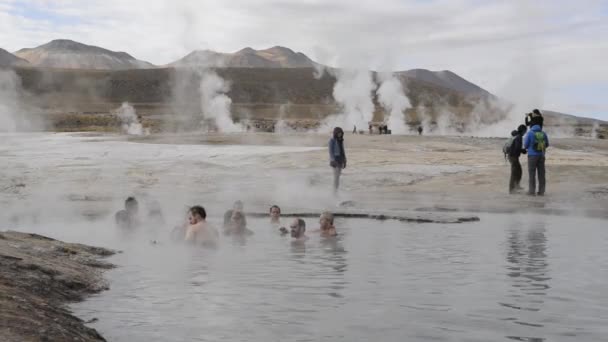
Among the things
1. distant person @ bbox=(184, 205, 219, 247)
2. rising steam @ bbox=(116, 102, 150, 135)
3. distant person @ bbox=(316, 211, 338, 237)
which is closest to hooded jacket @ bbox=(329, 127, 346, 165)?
distant person @ bbox=(316, 211, 338, 237)

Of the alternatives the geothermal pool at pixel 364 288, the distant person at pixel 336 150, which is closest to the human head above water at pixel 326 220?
the geothermal pool at pixel 364 288

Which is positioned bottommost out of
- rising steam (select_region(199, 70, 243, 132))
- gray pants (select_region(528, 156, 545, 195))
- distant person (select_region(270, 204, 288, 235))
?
distant person (select_region(270, 204, 288, 235))

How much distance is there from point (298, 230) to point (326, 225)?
546 millimetres

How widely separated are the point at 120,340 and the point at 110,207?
12.0m

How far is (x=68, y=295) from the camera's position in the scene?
23.4 feet

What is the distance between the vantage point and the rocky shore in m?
4.82

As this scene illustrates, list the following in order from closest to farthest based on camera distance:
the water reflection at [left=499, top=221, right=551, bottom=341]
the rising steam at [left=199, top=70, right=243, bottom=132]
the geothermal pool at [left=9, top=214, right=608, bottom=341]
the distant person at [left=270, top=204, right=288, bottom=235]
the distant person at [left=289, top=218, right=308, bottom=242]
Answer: the geothermal pool at [left=9, top=214, right=608, bottom=341]
the water reflection at [left=499, top=221, right=551, bottom=341]
the distant person at [left=289, top=218, right=308, bottom=242]
the distant person at [left=270, top=204, right=288, bottom=235]
the rising steam at [left=199, top=70, right=243, bottom=132]

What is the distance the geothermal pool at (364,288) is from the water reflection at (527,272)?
13mm

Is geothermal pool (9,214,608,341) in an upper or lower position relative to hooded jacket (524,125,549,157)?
lower

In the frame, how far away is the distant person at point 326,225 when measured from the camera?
11829mm

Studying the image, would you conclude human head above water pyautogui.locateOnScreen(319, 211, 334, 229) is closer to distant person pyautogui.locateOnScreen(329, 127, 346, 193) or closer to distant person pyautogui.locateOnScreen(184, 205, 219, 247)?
distant person pyautogui.locateOnScreen(184, 205, 219, 247)

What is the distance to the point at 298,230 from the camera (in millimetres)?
11562

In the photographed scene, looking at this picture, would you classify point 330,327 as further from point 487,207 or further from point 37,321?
point 487,207

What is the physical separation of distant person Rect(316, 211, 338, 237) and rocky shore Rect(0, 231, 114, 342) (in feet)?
9.58
